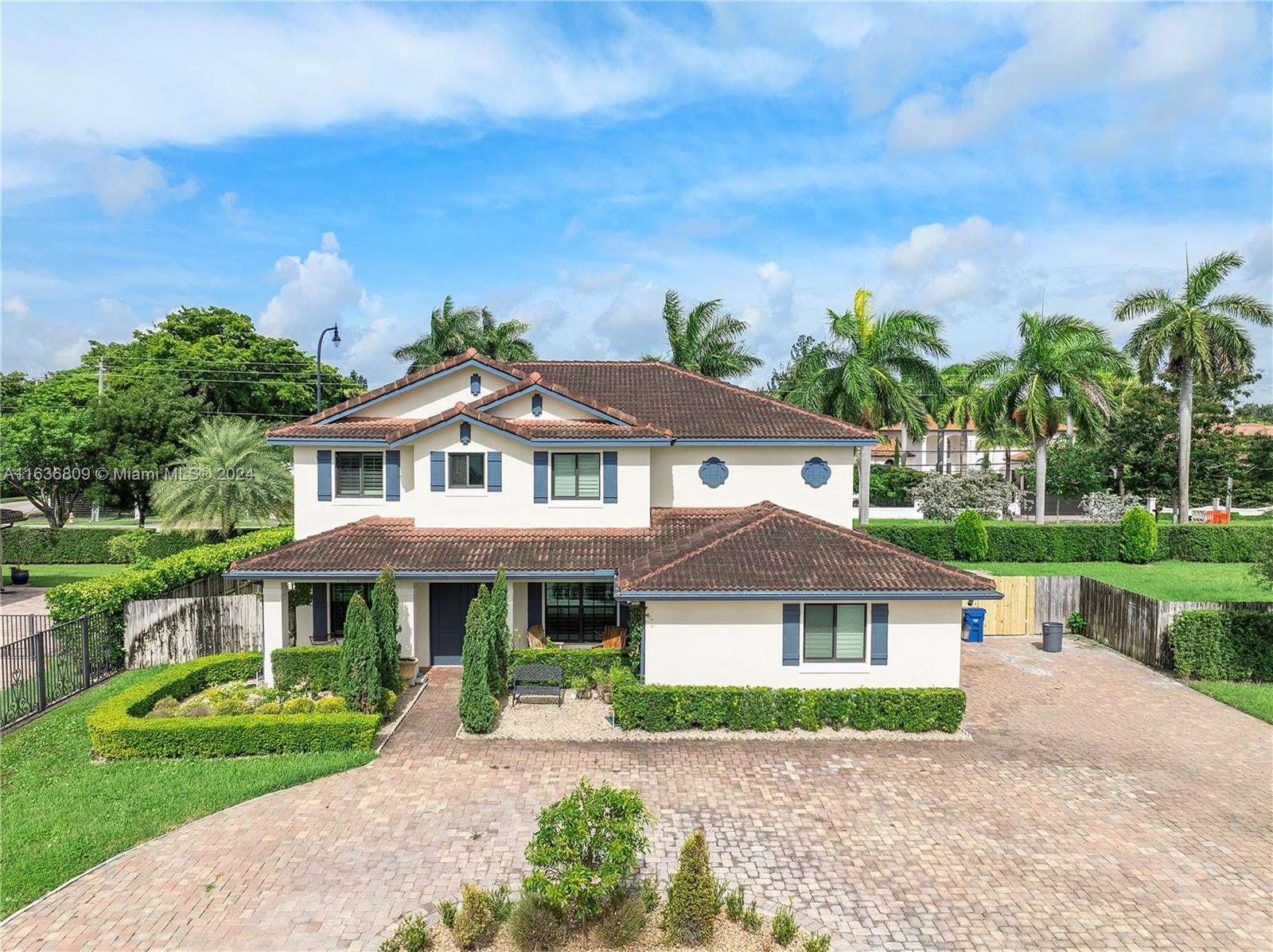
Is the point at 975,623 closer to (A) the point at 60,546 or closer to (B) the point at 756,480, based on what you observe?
(B) the point at 756,480

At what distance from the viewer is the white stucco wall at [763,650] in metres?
16.2

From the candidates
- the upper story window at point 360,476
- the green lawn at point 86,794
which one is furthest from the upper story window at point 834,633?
the upper story window at point 360,476

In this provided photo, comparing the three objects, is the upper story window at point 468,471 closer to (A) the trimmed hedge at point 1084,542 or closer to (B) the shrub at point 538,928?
(B) the shrub at point 538,928

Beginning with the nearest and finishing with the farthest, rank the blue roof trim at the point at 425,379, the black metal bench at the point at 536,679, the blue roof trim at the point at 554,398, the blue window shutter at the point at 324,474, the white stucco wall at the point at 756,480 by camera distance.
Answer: the black metal bench at the point at 536,679, the blue roof trim at the point at 554,398, the blue window shutter at the point at 324,474, the blue roof trim at the point at 425,379, the white stucco wall at the point at 756,480

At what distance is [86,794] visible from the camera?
486 inches

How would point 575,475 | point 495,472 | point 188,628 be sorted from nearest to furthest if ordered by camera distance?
point 188,628, point 495,472, point 575,475

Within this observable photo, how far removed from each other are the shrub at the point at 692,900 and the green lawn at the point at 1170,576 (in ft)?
81.8

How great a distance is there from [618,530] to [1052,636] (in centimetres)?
1321

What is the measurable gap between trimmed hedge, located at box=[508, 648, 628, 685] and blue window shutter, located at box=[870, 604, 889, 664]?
5.75 metres

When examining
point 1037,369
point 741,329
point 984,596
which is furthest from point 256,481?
point 1037,369

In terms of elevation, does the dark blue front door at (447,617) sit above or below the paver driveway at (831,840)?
above

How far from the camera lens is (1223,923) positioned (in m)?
9.27

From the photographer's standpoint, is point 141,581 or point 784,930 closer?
point 784,930

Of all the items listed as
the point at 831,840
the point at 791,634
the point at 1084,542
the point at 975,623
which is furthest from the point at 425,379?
the point at 1084,542
